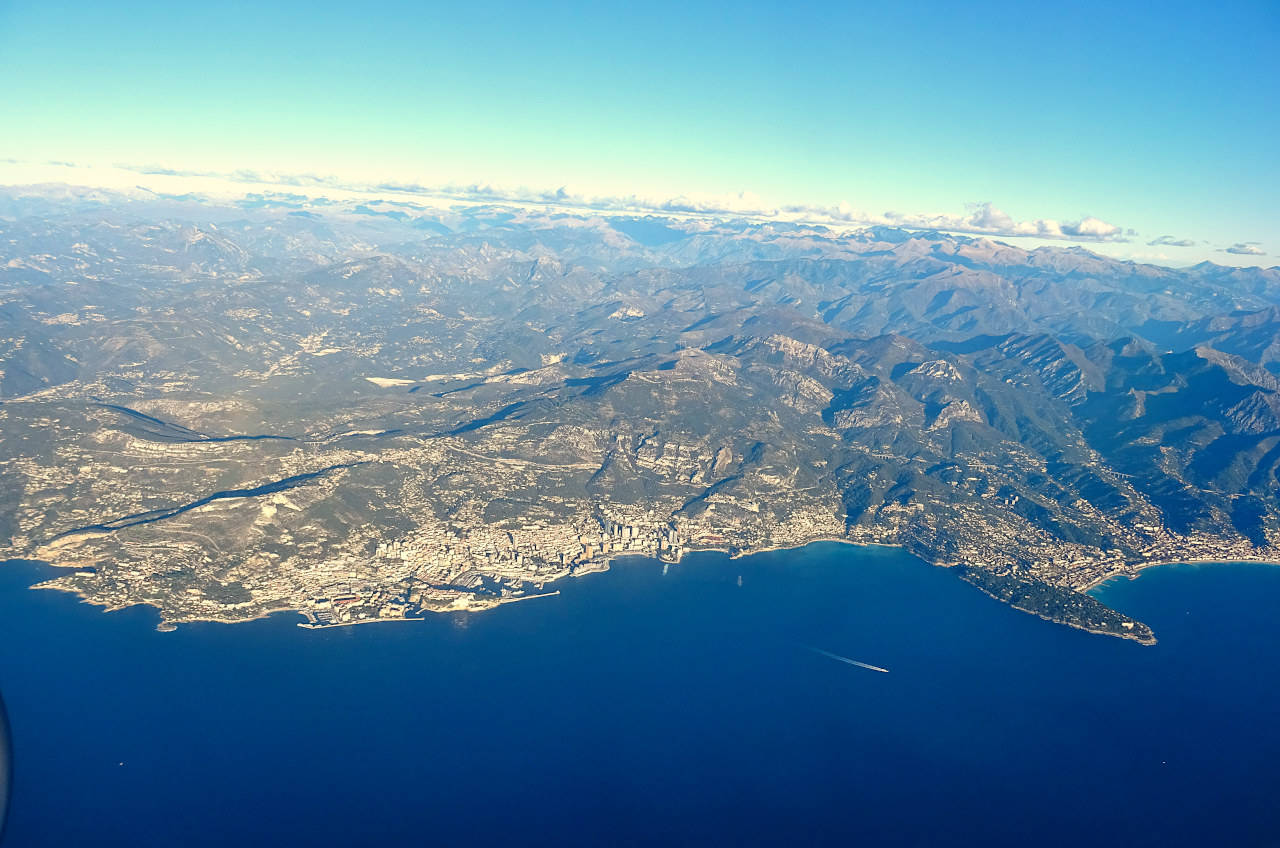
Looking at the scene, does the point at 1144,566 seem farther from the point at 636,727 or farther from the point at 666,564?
the point at 636,727

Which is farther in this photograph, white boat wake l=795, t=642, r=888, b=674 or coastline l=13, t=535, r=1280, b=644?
white boat wake l=795, t=642, r=888, b=674

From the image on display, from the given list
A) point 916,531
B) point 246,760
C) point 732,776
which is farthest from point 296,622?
point 916,531

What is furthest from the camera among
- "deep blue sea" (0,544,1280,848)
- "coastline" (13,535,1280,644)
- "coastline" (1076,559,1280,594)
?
"coastline" (1076,559,1280,594)

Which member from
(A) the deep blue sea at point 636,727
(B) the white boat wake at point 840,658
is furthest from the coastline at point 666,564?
(B) the white boat wake at point 840,658

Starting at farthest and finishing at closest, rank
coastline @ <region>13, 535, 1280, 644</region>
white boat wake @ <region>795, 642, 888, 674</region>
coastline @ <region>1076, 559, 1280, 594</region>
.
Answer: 1. coastline @ <region>1076, 559, 1280, 594</region>
2. white boat wake @ <region>795, 642, 888, 674</region>
3. coastline @ <region>13, 535, 1280, 644</region>

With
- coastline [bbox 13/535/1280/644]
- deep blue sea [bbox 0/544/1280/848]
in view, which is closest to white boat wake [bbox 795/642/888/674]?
deep blue sea [bbox 0/544/1280/848]

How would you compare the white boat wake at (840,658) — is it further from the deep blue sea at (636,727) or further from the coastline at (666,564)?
the coastline at (666,564)

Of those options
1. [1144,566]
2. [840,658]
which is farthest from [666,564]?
[1144,566]

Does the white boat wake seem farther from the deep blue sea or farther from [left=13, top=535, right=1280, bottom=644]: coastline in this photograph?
[left=13, top=535, right=1280, bottom=644]: coastline

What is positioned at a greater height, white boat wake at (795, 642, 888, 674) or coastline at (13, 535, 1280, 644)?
coastline at (13, 535, 1280, 644)

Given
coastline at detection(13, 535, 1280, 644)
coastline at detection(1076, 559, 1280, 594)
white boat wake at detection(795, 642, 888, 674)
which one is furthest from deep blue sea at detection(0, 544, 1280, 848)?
coastline at detection(1076, 559, 1280, 594)
